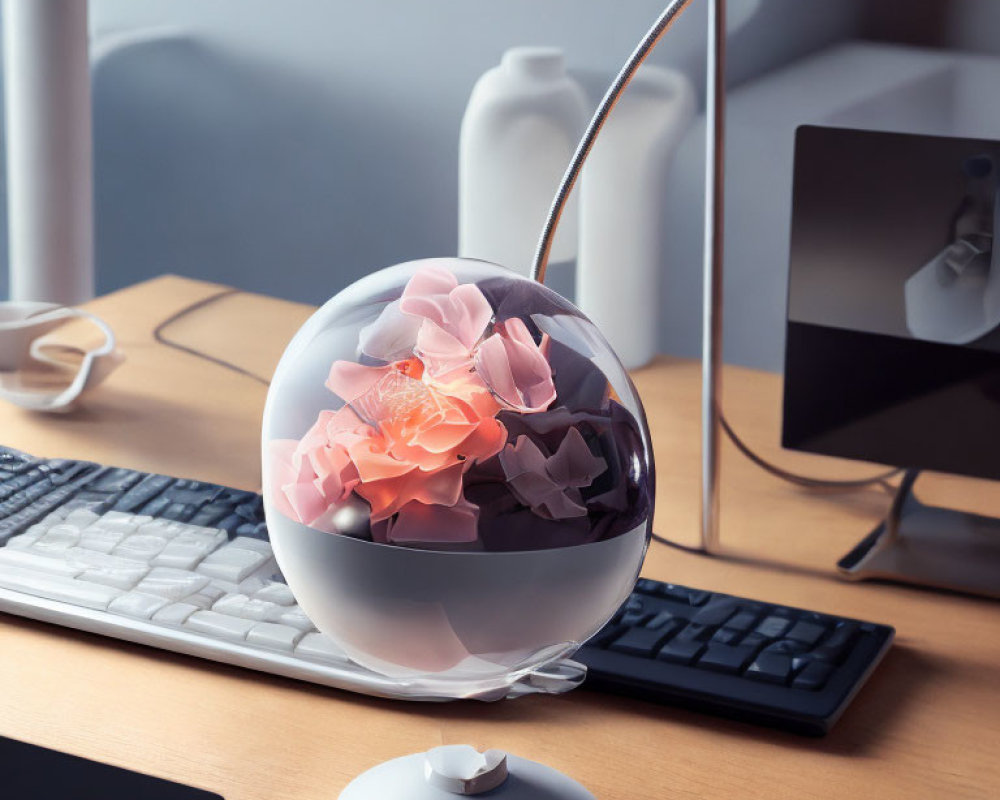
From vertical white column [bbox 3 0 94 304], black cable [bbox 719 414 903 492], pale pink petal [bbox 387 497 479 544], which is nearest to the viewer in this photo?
pale pink petal [bbox 387 497 479 544]

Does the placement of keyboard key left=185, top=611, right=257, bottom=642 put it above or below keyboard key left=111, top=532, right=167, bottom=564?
below

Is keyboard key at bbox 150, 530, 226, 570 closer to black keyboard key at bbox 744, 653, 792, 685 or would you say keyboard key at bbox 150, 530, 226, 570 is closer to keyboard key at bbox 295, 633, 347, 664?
keyboard key at bbox 295, 633, 347, 664

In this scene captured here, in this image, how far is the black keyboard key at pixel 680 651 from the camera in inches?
24.6

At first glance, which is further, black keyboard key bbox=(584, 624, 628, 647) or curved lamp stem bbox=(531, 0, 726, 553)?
curved lamp stem bbox=(531, 0, 726, 553)

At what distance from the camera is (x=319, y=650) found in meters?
0.62

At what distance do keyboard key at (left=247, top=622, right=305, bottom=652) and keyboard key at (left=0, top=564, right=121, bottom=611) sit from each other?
0.08 meters

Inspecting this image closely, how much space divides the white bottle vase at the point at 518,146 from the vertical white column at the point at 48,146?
368 mm

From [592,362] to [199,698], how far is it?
0.80 feet

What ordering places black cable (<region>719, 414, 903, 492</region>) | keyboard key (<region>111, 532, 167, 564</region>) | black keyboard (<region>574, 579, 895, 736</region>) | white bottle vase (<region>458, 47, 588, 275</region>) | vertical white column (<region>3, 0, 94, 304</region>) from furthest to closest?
vertical white column (<region>3, 0, 94, 304</region>) → white bottle vase (<region>458, 47, 588, 275</region>) → black cable (<region>719, 414, 903, 492</region>) → keyboard key (<region>111, 532, 167, 564</region>) → black keyboard (<region>574, 579, 895, 736</region>)

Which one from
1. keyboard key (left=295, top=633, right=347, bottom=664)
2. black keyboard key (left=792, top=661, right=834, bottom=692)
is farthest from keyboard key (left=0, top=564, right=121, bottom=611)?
black keyboard key (left=792, top=661, right=834, bottom=692)

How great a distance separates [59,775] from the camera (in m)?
0.53

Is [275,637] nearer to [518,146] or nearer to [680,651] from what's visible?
[680,651]

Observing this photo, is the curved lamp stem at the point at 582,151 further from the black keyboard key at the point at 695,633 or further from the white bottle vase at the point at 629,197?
the white bottle vase at the point at 629,197

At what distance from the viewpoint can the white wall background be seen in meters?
1.07
